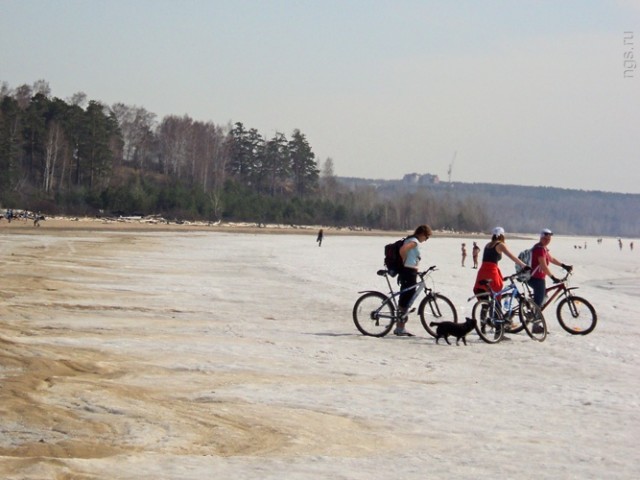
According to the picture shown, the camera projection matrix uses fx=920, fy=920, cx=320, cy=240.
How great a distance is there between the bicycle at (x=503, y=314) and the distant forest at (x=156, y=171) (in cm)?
7890

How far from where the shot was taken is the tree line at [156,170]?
9562 centimetres

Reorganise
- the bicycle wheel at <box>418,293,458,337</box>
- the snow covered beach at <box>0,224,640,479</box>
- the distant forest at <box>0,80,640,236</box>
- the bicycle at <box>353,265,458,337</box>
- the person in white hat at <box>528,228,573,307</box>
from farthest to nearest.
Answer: the distant forest at <box>0,80,640,236</box>, the person in white hat at <box>528,228,573,307</box>, the bicycle wheel at <box>418,293,458,337</box>, the bicycle at <box>353,265,458,337</box>, the snow covered beach at <box>0,224,640,479</box>

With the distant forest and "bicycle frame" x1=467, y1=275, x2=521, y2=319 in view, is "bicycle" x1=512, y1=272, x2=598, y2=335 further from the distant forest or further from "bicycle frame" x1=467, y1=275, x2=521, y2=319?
the distant forest

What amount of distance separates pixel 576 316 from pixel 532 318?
147 centimetres

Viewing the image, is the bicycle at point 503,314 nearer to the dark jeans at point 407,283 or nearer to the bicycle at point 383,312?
the bicycle at point 383,312

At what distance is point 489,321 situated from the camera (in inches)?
543

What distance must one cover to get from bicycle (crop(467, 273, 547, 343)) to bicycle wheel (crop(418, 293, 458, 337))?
39 cm

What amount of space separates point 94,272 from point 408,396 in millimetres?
17854

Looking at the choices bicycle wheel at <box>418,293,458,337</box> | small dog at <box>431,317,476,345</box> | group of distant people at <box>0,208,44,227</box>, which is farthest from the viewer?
group of distant people at <box>0,208,44,227</box>

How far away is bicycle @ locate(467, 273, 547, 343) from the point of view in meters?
13.8

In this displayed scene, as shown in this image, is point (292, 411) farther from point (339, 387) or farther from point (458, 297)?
point (458, 297)

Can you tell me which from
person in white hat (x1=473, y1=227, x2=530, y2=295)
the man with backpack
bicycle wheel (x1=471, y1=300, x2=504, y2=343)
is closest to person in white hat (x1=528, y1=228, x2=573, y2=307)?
person in white hat (x1=473, y1=227, x2=530, y2=295)

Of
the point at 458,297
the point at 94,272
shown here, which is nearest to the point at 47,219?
the point at 94,272

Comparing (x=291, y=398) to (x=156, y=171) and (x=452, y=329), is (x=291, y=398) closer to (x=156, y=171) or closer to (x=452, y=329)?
(x=452, y=329)
